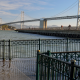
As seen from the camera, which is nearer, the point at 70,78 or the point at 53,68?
the point at 70,78

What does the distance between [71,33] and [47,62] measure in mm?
39393

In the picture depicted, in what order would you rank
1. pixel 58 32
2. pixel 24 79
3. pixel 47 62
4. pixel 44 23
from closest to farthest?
pixel 47 62 < pixel 24 79 < pixel 58 32 < pixel 44 23

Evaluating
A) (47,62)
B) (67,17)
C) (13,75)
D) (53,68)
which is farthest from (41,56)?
(67,17)

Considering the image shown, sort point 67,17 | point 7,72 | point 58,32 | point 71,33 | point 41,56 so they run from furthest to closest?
point 67,17
point 58,32
point 71,33
point 7,72
point 41,56

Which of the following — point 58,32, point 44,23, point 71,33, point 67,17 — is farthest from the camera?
point 44,23

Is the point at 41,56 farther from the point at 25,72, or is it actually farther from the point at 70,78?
the point at 25,72

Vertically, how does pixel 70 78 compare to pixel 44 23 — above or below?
below

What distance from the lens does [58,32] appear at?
165ft

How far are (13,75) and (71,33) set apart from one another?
1492 inches

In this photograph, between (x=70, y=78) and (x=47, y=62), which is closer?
A: (x=70, y=78)

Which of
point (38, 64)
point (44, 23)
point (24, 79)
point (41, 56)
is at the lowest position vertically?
point (24, 79)

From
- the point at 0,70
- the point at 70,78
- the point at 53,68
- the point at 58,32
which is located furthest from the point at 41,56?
the point at 58,32

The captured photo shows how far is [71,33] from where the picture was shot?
41.5 m

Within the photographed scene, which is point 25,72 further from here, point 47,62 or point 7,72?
Result: point 47,62
